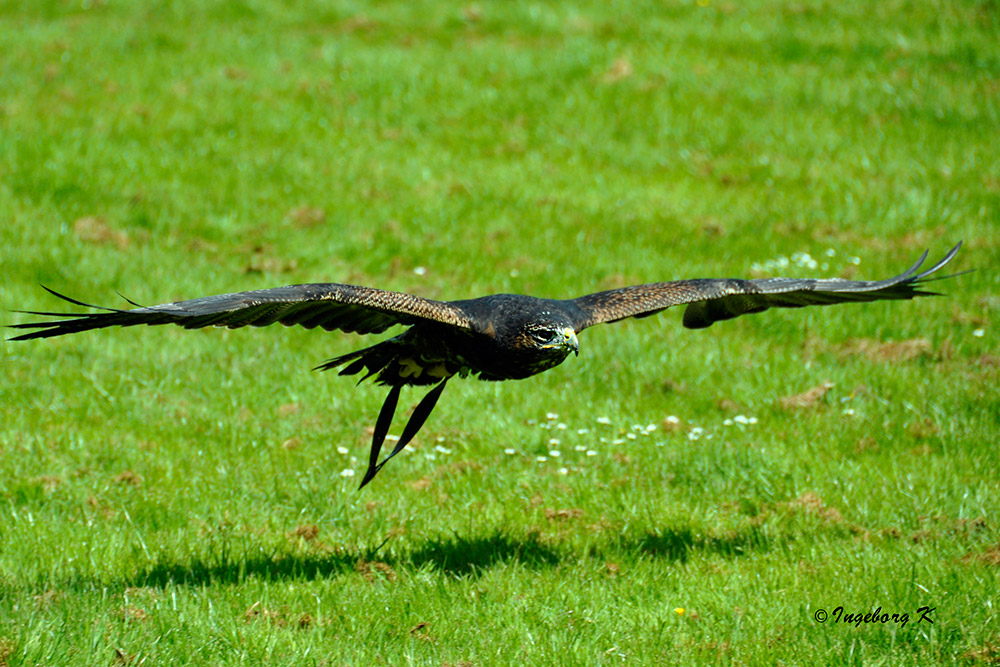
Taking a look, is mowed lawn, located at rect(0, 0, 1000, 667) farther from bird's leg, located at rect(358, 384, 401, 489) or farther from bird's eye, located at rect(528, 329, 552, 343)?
bird's eye, located at rect(528, 329, 552, 343)

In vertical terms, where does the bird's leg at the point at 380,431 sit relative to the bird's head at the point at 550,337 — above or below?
below

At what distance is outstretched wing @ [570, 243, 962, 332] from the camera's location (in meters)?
6.95

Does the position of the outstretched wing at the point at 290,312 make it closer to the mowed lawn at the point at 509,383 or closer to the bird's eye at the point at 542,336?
the bird's eye at the point at 542,336

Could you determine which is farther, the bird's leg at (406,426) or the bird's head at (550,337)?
the bird's leg at (406,426)

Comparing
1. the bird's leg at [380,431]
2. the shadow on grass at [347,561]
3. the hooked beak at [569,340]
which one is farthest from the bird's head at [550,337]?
the shadow on grass at [347,561]

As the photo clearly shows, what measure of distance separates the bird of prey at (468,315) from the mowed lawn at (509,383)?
1.03m

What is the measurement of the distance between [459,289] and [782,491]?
429cm

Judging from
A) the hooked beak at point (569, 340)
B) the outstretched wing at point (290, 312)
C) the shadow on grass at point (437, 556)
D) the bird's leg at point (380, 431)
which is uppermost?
the outstretched wing at point (290, 312)

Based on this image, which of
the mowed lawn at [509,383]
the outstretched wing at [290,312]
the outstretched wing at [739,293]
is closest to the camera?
the outstretched wing at [290,312]

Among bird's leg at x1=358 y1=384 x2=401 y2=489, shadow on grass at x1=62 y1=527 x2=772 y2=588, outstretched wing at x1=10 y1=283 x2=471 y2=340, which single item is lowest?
shadow on grass at x1=62 y1=527 x2=772 y2=588

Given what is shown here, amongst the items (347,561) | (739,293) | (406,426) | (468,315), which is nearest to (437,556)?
(347,561)

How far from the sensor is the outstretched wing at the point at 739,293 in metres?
6.95

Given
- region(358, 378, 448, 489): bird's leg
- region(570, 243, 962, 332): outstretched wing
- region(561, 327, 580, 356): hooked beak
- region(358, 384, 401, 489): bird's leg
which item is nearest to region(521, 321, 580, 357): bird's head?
region(561, 327, 580, 356): hooked beak

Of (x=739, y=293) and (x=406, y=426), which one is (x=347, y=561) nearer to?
(x=406, y=426)
